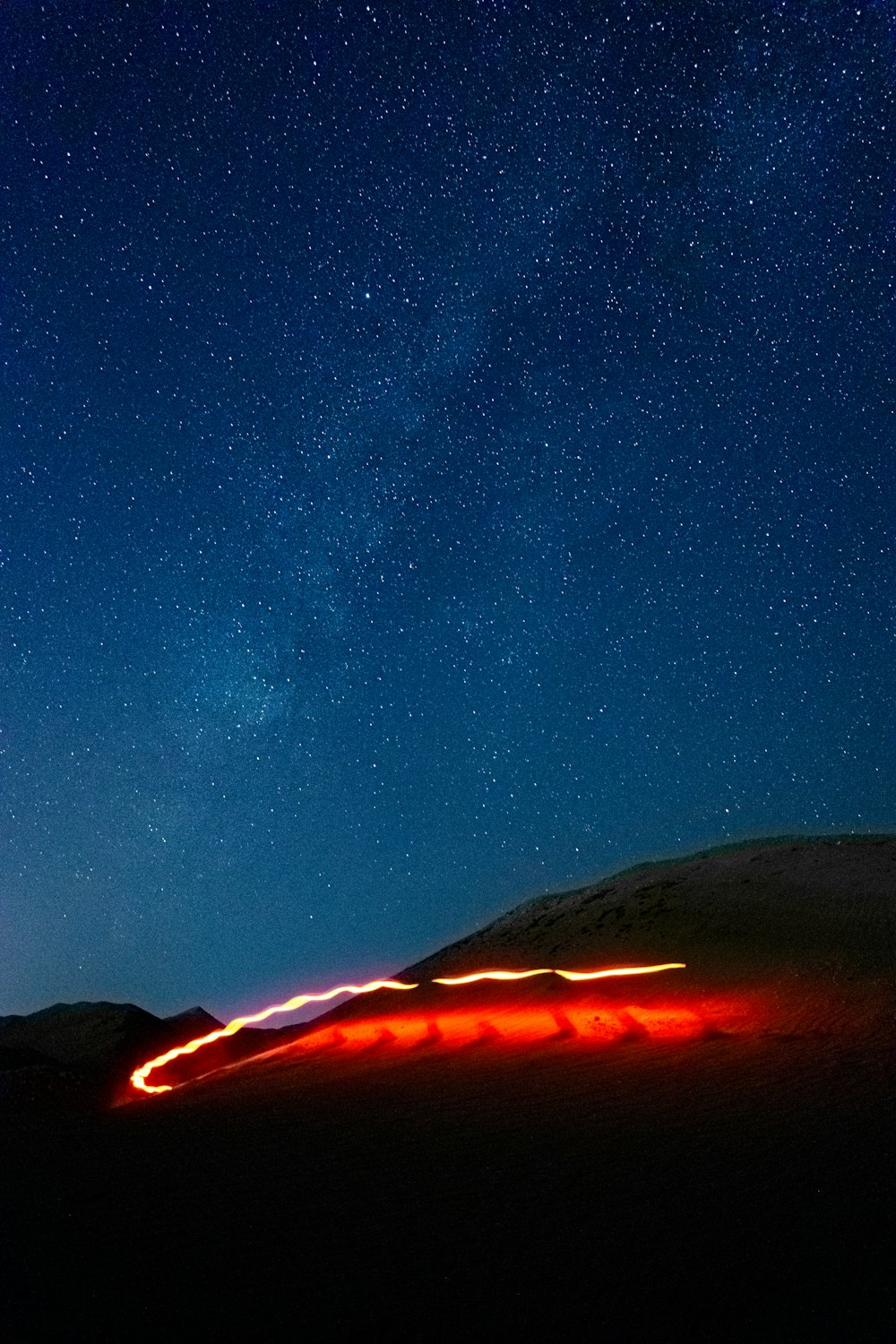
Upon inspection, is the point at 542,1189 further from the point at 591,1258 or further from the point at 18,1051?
the point at 18,1051

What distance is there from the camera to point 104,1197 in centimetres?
667

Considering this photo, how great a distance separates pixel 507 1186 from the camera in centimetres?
605

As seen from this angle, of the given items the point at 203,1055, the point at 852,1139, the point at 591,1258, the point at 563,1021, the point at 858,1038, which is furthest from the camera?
the point at 203,1055

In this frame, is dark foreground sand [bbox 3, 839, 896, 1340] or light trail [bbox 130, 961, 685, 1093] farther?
light trail [bbox 130, 961, 685, 1093]

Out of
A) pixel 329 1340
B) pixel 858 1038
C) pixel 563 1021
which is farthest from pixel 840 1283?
pixel 563 1021

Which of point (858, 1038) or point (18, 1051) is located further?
point (18, 1051)

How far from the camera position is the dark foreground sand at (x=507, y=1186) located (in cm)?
433

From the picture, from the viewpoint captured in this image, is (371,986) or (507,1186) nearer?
(507,1186)

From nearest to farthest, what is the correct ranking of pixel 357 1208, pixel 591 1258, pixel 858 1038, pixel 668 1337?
1. pixel 668 1337
2. pixel 591 1258
3. pixel 357 1208
4. pixel 858 1038

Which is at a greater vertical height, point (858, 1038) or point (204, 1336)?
point (204, 1336)

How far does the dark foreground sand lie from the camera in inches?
171

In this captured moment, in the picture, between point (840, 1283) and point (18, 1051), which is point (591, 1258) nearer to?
point (840, 1283)

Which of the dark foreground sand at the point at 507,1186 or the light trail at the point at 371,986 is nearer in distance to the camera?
the dark foreground sand at the point at 507,1186

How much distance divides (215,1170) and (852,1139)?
5.13 metres
